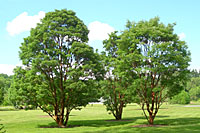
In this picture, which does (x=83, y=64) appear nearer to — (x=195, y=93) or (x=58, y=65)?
(x=58, y=65)

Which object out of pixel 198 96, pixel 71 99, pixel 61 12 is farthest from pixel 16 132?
pixel 198 96

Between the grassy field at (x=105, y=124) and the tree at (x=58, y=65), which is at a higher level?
the tree at (x=58, y=65)

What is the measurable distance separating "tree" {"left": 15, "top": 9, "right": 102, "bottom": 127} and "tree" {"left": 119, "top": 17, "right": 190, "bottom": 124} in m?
4.79

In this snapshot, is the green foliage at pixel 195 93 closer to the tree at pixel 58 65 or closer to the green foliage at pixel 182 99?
the green foliage at pixel 182 99

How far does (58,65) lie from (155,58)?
10200 mm

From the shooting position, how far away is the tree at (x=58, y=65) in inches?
968

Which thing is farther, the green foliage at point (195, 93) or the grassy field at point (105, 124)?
the green foliage at point (195, 93)

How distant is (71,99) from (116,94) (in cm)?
1006

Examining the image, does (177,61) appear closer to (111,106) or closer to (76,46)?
(76,46)

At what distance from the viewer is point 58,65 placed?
80.2ft

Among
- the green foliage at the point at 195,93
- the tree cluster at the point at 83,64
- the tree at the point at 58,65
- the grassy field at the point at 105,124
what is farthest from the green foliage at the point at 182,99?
the tree at the point at 58,65

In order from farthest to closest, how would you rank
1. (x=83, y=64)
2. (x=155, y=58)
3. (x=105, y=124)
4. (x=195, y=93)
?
(x=195, y=93), (x=105, y=124), (x=83, y=64), (x=155, y=58)

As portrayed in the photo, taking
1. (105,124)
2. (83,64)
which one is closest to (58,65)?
(83,64)

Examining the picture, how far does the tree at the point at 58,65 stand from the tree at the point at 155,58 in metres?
4.79
